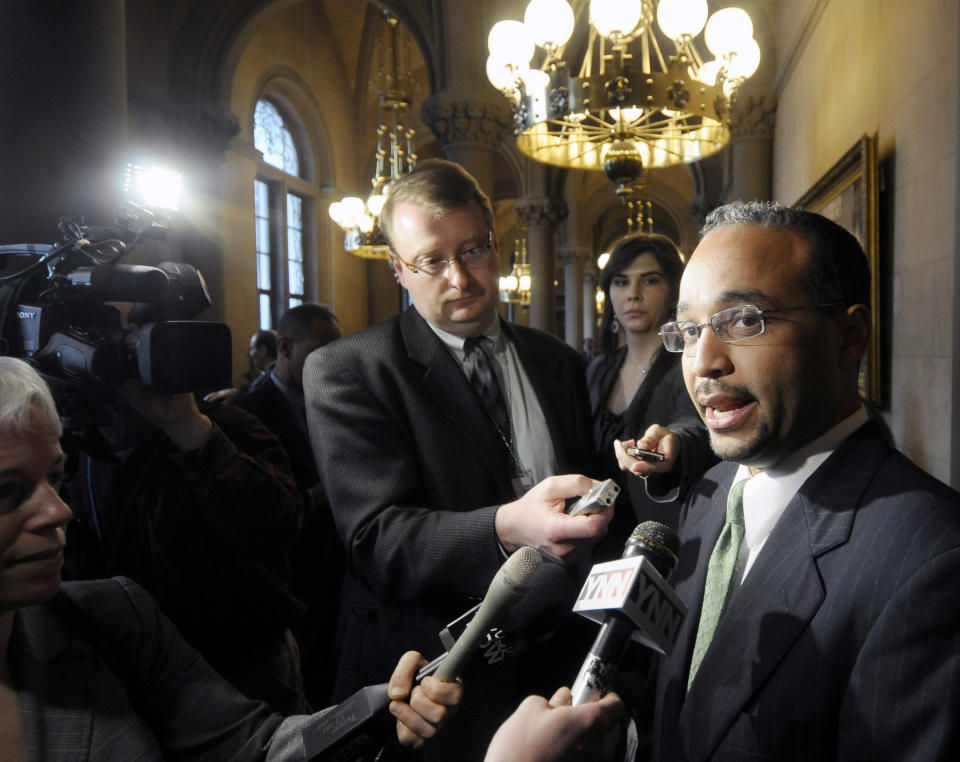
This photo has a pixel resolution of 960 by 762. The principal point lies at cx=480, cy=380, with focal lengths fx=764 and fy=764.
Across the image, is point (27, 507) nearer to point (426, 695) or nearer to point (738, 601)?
point (426, 695)

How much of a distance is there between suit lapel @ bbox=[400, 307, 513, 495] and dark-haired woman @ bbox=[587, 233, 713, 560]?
1.78 feet

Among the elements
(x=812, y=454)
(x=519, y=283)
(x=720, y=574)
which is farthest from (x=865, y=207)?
(x=519, y=283)

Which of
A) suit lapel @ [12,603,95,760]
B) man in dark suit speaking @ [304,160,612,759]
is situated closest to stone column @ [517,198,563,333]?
man in dark suit speaking @ [304,160,612,759]

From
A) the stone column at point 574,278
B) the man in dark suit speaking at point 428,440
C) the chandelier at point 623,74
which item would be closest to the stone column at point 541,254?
the stone column at point 574,278

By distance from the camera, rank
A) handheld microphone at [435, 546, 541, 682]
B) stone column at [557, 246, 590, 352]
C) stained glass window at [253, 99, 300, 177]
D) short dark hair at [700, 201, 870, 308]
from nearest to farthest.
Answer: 1. handheld microphone at [435, 546, 541, 682]
2. short dark hair at [700, 201, 870, 308]
3. stained glass window at [253, 99, 300, 177]
4. stone column at [557, 246, 590, 352]

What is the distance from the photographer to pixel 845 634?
43.2 inches

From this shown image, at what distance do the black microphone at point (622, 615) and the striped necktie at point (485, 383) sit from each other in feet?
2.94

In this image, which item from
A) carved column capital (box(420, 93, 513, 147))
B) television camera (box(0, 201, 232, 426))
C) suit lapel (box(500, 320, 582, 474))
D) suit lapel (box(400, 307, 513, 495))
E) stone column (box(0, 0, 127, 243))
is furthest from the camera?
carved column capital (box(420, 93, 513, 147))

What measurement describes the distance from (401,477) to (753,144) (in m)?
6.92

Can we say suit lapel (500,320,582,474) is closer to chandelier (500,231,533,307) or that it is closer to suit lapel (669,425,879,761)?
suit lapel (669,425,879,761)

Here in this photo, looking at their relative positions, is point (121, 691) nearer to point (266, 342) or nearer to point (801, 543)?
point (801, 543)

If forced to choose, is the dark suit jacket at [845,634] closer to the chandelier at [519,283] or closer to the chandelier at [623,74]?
the chandelier at [623,74]

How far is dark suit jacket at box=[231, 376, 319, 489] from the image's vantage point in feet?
10.9

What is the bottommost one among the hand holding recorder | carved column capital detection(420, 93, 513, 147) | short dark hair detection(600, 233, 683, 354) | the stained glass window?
the hand holding recorder
